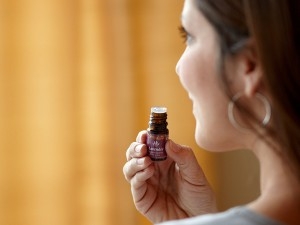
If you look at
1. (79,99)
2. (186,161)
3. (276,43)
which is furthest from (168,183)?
(276,43)

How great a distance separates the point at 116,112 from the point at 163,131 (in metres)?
0.56

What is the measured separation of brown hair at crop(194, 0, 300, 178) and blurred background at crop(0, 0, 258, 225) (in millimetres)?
743

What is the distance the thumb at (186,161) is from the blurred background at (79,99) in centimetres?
46

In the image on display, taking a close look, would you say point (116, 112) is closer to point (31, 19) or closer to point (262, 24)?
point (31, 19)

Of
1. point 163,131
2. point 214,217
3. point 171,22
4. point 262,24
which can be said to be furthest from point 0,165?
point 262,24

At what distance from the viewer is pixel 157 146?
121 centimetres

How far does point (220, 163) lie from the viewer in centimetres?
207

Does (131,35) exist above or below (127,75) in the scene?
above

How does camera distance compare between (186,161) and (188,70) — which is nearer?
(188,70)

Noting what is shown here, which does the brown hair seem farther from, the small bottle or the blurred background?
the blurred background

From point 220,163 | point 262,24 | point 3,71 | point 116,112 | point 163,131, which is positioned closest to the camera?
point 262,24

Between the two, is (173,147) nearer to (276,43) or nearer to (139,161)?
(139,161)

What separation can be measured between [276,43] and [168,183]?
58 cm

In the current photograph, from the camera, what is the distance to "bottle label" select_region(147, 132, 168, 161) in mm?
1205
